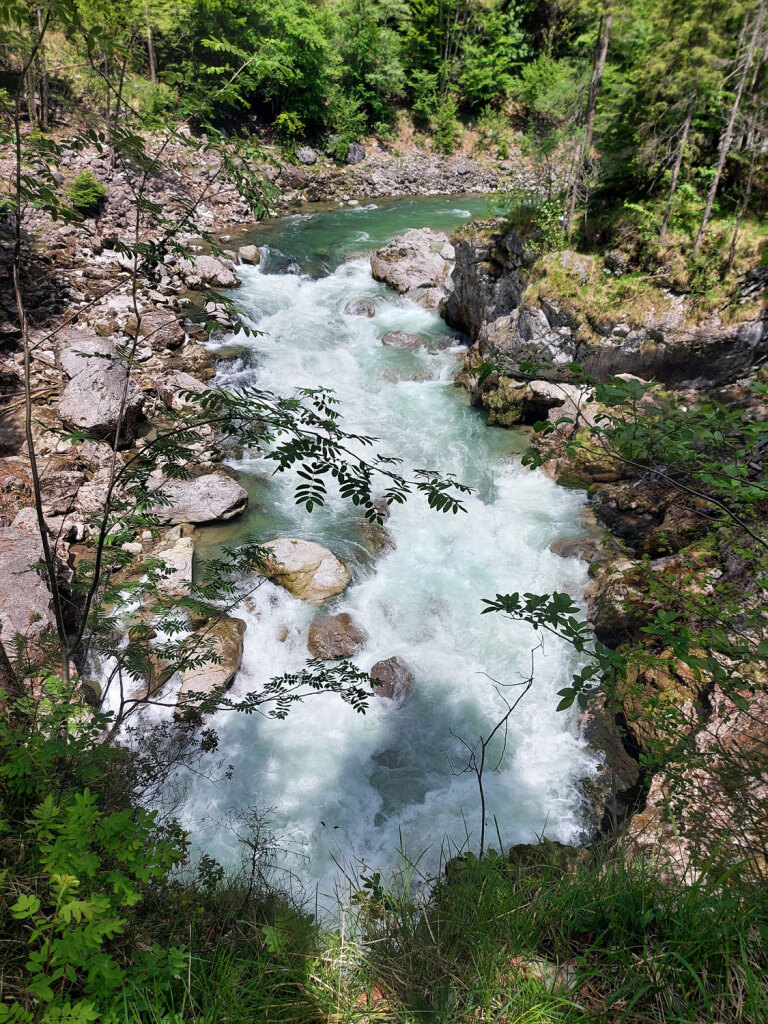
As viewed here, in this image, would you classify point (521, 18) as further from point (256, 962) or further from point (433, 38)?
point (256, 962)

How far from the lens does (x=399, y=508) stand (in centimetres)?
866

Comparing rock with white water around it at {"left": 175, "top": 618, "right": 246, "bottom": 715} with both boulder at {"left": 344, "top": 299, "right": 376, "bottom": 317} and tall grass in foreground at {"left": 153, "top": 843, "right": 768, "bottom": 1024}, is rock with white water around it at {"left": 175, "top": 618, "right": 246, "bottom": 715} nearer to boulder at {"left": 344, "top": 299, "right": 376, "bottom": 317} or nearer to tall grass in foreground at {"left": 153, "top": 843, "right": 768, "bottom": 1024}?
A: tall grass in foreground at {"left": 153, "top": 843, "right": 768, "bottom": 1024}

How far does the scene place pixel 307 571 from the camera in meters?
7.26

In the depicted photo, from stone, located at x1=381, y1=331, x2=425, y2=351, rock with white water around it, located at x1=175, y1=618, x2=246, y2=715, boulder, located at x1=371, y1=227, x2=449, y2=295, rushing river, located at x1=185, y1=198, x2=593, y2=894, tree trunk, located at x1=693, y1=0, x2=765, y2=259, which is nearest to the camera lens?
rushing river, located at x1=185, y1=198, x2=593, y2=894

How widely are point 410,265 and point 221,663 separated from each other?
1274 centimetres

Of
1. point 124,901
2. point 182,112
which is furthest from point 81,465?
point 124,901

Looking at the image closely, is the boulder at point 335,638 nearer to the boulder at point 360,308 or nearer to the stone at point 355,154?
the boulder at point 360,308

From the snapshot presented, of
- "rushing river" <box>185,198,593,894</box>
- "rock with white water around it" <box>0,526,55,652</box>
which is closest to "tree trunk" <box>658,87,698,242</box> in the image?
"rushing river" <box>185,198,593,894</box>

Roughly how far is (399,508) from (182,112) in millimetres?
6607

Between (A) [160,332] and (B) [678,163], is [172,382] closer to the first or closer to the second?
(A) [160,332]

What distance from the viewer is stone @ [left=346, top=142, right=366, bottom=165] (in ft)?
80.9

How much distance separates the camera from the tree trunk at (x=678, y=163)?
859 centimetres

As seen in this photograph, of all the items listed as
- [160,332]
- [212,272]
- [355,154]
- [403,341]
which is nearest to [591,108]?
[403,341]

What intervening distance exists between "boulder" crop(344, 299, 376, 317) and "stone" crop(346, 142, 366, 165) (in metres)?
15.6
